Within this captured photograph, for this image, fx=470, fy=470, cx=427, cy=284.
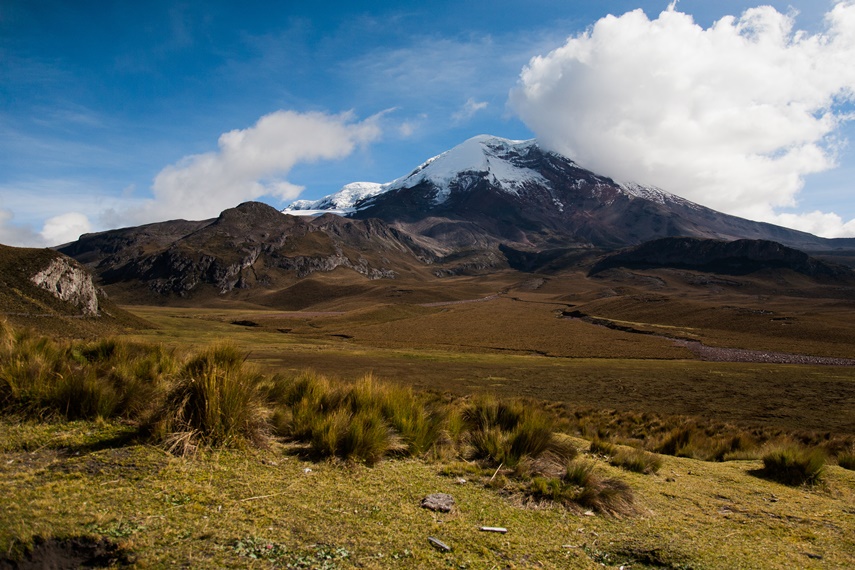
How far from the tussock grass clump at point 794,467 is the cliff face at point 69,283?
54.0 metres

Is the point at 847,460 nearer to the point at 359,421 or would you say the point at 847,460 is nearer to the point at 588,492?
the point at 588,492

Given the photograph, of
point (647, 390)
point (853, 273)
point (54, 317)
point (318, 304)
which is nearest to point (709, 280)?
point (853, 273)

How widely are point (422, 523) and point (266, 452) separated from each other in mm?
2409

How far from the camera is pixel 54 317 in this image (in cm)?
3778

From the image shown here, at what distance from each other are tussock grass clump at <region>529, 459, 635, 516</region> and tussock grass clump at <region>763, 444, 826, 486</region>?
12.9ft

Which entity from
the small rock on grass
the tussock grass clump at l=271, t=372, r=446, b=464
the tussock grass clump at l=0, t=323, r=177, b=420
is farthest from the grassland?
the tussock grass clump at l=0, t=323, r=177, b=420

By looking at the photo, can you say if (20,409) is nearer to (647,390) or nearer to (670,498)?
(670,498)

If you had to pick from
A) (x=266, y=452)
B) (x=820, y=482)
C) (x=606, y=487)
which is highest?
(x=266, y=452)

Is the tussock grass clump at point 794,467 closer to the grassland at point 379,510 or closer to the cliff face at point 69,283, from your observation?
the grassland at point 379,510

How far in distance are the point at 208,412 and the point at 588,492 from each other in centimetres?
485

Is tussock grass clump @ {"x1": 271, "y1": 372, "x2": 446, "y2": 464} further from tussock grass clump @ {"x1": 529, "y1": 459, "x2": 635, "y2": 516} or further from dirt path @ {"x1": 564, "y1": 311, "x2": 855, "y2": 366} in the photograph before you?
dirt path @ {"x1": 564, "y1": 311, "x2": 855, "y2": 366}

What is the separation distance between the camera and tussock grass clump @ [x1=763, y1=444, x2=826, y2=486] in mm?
7887

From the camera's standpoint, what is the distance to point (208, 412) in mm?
5891

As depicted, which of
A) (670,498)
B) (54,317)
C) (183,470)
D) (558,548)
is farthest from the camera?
(54,317)
